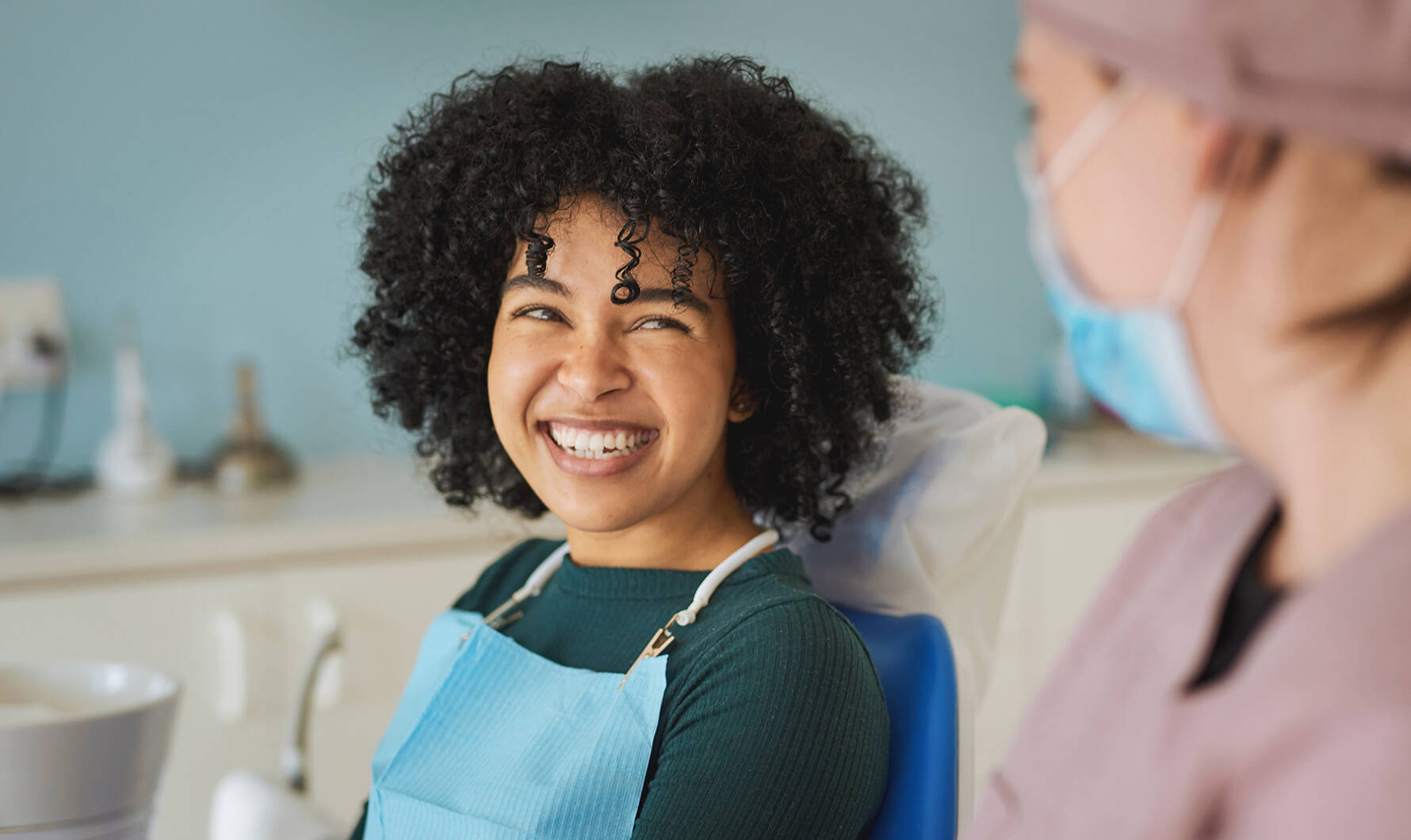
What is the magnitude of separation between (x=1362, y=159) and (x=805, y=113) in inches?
28.5

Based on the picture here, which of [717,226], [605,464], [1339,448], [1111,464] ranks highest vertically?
[717,226]

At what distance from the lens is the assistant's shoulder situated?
1310 millimetres

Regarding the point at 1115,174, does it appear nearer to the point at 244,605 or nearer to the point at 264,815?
the point at 264,815

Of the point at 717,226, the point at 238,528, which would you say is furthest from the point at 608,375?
the point at 238,528

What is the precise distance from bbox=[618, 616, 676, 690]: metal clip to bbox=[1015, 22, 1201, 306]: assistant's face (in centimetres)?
56

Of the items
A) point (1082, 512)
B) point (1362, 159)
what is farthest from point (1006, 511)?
point (1082, 512)

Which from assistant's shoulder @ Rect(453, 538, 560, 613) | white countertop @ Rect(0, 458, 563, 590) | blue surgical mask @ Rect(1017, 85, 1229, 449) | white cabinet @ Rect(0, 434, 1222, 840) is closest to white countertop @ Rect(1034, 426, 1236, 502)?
white cabinet @ Rect(0, 434, 1222, 840)

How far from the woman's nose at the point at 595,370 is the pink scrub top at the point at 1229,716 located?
51 centimetres

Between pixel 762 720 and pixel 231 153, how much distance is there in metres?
1.83

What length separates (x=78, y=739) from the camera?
95cm

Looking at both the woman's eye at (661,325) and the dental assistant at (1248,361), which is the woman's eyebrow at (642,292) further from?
the dental assistant at (1248,361)

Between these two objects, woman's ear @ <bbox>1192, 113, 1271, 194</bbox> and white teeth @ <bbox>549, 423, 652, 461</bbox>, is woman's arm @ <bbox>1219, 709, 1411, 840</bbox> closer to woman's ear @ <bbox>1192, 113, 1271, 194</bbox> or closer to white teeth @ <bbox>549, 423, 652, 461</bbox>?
woman's ear @ <bbox>1192, 113, 1271, 194</bbox>

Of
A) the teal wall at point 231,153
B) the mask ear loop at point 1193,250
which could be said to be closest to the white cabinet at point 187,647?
the teal wall at point 231,153

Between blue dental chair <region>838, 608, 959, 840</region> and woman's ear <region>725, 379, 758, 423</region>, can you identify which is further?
woman's ear <region>725, 379, 758, 423</region>
